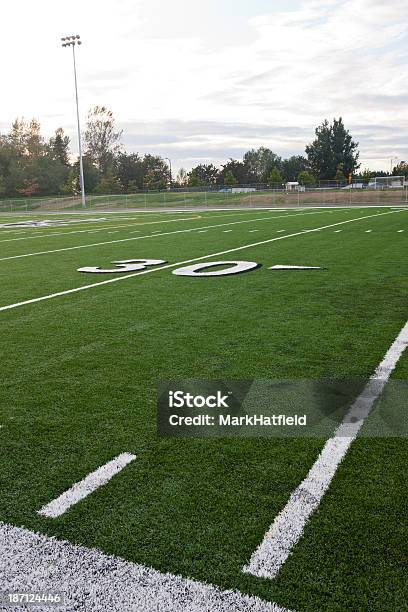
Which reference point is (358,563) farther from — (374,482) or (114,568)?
(114,568)

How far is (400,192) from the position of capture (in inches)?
1630

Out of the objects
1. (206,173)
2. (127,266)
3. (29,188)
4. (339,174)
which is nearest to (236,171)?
(206,173)

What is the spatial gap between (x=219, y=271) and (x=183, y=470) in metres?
5.96

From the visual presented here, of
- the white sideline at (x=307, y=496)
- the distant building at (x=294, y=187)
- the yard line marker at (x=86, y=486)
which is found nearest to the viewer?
the white sideline at (x=307, y=496)

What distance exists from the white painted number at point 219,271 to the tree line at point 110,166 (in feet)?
189

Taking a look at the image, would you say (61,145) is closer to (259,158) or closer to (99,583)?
(259,158)

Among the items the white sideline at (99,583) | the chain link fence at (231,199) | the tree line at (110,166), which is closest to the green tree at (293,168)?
the tree line at (110,166)

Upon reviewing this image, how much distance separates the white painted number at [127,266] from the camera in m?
8.55

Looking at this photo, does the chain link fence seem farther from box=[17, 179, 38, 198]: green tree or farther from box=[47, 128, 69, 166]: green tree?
box=[47, 128, 69, 166]: green tree

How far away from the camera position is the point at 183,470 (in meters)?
2.51

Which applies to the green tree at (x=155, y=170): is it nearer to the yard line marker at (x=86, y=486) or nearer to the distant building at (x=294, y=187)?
the distant building at (x=294, y=187)

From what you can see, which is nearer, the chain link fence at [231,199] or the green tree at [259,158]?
the chain link fence at [231,199]

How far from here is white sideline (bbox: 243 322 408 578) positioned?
191cm

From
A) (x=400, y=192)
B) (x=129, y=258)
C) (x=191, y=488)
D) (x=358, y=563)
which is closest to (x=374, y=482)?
(x=358, y=563)
